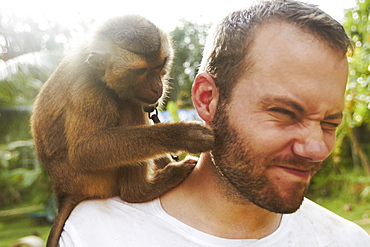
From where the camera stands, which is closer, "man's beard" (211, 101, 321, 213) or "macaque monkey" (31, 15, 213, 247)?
"man's beard" (211, 101, 321, 213)

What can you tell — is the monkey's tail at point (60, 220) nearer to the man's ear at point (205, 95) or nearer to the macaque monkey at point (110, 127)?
the macaque monkey at point (110, 127)

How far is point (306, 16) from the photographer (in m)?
1.82

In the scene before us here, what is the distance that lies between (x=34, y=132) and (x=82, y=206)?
71cm

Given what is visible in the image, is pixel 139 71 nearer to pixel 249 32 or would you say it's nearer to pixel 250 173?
pixel 249 32

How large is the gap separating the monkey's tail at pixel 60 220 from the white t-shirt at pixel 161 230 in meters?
0.06

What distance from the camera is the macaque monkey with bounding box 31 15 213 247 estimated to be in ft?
7.41

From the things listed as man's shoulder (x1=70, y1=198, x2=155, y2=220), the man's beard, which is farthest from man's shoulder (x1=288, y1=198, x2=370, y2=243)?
man's shoulder (x1=70, y1=198, x2=155, y2=220)

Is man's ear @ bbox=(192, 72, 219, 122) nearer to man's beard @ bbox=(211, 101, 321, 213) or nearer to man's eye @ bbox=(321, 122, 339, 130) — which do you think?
man's beard @ bbox=(211, 101, 321, 213)

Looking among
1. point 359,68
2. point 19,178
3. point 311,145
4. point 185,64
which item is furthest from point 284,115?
point 19,178

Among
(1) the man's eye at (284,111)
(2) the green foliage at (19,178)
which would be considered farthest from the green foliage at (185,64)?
(1) the man's eye at (284,111)

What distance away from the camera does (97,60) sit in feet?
8.35

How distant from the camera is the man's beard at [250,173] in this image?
1.77 meters

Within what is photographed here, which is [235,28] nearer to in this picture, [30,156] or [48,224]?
[48,224]

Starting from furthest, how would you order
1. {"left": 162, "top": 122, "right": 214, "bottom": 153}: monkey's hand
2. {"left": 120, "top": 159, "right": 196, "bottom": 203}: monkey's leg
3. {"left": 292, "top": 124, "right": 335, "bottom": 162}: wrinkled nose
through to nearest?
{"left": 120, "top": 159, "right": 196, "bottom": 203}: monkey's leg, {"left": 162, "top": 122, "right": 214, "bottom": 153}: monkey's hand, {"left": 292, "top": 124, "right": 335, "bottom": 162}: wrinkled nose
